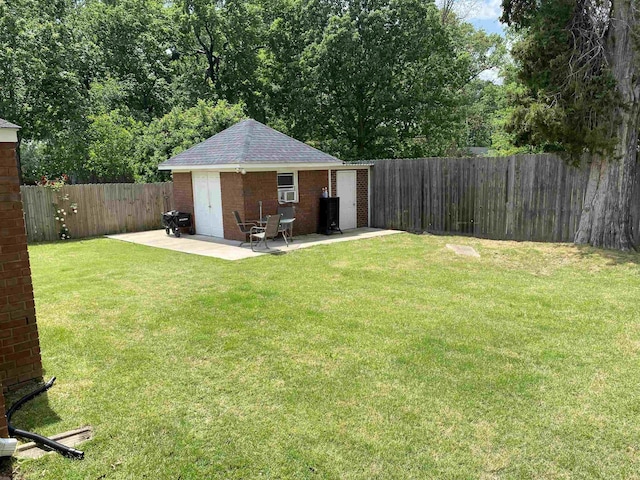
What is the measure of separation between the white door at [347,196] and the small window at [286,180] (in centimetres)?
185

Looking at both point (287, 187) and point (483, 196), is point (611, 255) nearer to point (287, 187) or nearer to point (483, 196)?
point (483, 196)

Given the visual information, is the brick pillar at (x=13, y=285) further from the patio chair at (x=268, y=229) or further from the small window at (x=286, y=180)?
the small window at (x=286, y=180)

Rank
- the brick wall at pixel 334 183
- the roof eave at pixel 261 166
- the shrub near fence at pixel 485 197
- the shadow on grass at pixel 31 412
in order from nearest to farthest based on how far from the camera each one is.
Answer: the shadow on grass at pixel 31 412, the shrub near fence at pixel 485 197, the roof eave at pixel 261 166, the brick wall at pixel 334 183

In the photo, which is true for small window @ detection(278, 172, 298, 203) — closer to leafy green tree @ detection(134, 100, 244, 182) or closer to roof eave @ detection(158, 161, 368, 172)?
roof eave @ detection(158, 161, 368, 172)

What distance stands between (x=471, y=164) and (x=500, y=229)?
1.98m

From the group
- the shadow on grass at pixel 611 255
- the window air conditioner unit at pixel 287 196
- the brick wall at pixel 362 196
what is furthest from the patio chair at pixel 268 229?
the shadow on grass at pixel 611 255

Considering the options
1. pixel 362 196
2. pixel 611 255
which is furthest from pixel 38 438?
pixel 362 196

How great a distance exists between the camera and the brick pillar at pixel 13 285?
3.89m

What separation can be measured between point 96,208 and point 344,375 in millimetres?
12658

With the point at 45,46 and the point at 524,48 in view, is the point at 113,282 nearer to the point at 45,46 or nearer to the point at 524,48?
the point at 524,48

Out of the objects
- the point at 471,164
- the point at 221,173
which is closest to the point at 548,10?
the point at 471,164

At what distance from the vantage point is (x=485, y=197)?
12.4 metres

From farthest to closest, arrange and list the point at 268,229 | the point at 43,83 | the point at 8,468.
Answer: the point at 43,83 → the point at 268,229 → the point at 8,468

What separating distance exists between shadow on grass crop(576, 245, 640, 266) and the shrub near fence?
1.03 metres
